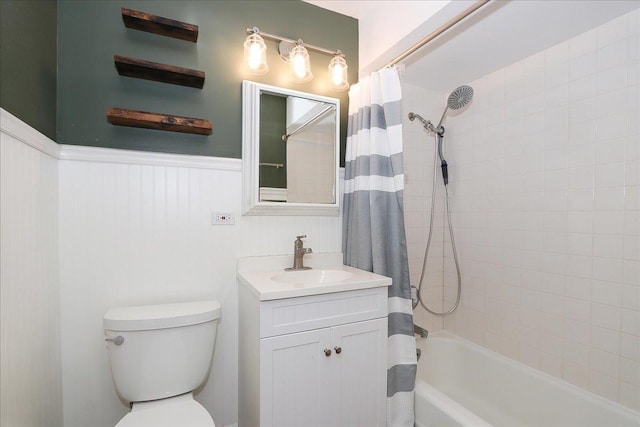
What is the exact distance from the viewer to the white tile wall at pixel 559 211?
1431mm

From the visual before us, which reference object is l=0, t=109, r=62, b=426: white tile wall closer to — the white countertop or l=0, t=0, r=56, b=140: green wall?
l=0, t=0, r=56, b=140: green wall

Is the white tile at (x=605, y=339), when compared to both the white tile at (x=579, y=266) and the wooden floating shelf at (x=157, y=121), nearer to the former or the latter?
the white tile at (x=579, y=266)

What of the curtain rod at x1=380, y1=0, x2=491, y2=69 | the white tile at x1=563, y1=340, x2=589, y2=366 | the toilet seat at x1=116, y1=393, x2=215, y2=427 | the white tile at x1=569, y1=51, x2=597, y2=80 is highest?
the curtain rod at x1=380, y1=0, x2=491, y2=69

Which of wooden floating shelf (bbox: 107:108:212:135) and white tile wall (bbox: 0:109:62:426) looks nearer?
white tile wall (bbox: 0:109:62:426)

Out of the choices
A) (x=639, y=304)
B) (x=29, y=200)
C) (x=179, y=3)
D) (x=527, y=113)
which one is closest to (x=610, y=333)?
(x=639, y=304)

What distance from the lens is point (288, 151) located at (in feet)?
5.57

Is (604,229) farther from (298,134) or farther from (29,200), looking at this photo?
(29,200)

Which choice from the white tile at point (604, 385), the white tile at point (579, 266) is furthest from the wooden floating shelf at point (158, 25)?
the white tile at point (604, 385)

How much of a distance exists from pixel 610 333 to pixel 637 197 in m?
0.68

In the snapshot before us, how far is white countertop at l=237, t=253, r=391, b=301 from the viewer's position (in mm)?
1235

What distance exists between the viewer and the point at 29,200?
1070 mm

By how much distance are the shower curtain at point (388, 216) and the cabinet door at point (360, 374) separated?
0.12 metres

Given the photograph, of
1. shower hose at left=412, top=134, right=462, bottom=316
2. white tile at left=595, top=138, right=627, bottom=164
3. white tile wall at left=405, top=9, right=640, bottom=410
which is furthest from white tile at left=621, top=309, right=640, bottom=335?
shower hose at left=412, top=134, right=462, bottom=316

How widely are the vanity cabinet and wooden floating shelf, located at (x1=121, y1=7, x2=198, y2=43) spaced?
131 centimetres
